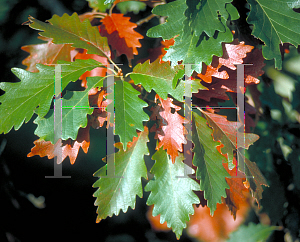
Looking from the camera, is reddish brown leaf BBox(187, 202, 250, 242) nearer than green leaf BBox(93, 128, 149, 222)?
No

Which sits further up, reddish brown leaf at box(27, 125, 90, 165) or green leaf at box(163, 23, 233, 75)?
green leaf at box(163, 23, 233, 75)

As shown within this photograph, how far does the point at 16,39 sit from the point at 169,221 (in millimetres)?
973

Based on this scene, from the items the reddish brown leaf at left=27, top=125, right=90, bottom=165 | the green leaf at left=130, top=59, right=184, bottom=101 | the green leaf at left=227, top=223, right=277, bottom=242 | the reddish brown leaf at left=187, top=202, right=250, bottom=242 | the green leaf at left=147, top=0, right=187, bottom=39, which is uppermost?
the green leaf at left=147, top=0, right=187, bottom=39

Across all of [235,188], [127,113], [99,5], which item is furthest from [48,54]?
[235,188]

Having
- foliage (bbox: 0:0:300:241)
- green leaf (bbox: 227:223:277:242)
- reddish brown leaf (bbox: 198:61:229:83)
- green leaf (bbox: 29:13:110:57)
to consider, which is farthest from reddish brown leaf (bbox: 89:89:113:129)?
green leaf (bbox: 227:223:277:242)

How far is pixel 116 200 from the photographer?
0.66 meters

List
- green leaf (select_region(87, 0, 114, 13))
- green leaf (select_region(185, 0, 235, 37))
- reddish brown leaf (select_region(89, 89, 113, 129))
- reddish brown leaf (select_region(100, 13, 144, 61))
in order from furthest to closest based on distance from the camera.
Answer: green leaf (select_region(87, 0, 114, 13))
reddish brown leaf (select_region(100, 13, 144, 61))
reddish brown leaf (select_region(89, 89, 113, 129))
green leaf (select_region(185, 0, 235, 37))

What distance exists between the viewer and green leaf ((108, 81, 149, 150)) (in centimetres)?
52

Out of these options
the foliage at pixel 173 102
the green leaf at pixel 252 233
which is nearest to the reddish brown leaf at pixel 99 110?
the foliage at pixel 173 102

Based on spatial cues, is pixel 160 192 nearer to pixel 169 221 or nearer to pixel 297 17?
pixel 169 221

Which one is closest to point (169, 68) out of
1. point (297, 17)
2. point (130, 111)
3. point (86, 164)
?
point (130, 111)

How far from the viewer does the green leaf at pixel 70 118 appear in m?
0.55

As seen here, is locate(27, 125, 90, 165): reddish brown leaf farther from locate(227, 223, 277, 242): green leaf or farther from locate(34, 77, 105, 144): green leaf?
locate(227, 223, 277, 242): green leaf

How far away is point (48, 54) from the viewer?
771 millimetres
